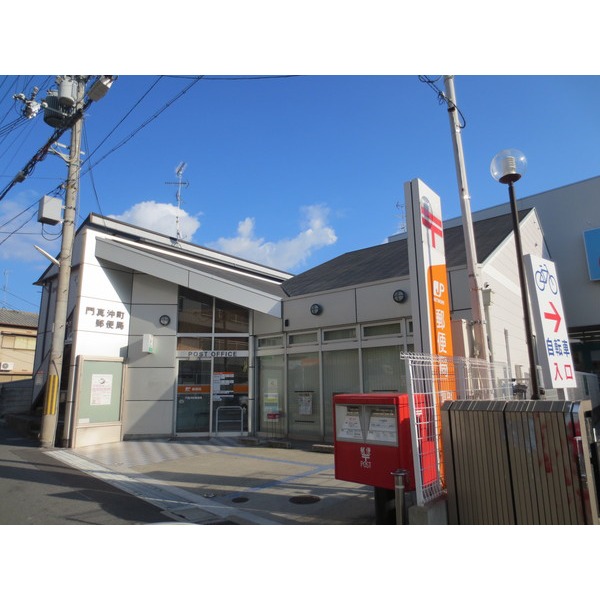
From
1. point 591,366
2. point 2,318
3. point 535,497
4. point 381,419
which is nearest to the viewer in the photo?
point 535,497

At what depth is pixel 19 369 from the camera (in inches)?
1163

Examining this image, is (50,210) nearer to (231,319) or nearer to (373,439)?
(231,319)

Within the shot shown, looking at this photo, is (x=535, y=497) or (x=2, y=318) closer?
(x=535, y=497)

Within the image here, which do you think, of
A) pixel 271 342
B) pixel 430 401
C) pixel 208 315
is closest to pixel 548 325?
pixel 430 401

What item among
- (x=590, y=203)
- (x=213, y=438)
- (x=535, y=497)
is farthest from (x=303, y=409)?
(x=590, y=203)

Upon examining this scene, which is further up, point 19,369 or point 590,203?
point 590,203

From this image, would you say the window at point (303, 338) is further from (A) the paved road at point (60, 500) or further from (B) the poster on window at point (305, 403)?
(A) the paved road at point (60, 500)

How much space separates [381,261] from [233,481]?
8.71 m

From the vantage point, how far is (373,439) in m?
5.07

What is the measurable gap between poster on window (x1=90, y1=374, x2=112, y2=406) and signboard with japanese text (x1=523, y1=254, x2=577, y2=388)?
11126 mm

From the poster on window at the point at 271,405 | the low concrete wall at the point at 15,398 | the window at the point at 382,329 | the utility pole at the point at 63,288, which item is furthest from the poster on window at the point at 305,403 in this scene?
the low concrete wall at the point at 15,398

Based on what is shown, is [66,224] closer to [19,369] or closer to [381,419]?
[381,419]

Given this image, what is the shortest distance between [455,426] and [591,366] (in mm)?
30954

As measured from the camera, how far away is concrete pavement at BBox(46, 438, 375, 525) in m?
5.66
